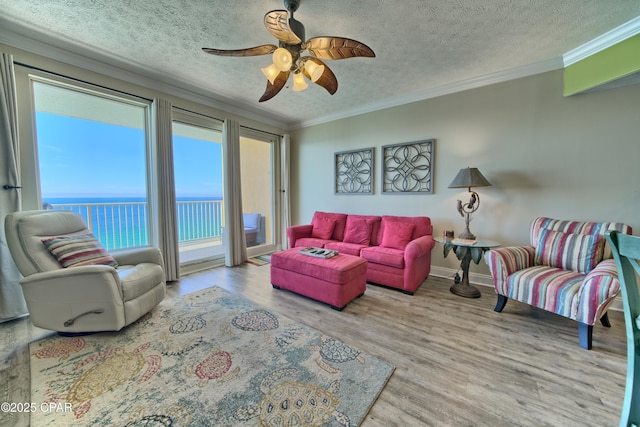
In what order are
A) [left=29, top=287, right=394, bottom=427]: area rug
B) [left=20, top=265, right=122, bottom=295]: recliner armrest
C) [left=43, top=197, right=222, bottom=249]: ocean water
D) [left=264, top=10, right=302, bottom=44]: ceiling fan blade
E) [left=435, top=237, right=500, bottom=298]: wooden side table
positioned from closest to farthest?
[left=29, top=287, right=394, bottom=427]: area rug
[left=264, top=10, right=302, bottom=44]: ceiling fan blade
[left=20, top=265, right=122, bottom=295]: recliner armrest
[left=435, top=237, right=500, bottom=298]: wooden side table
[left=43, top=197, right=222, bottom=249]: ocean water

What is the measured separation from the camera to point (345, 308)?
250 cm

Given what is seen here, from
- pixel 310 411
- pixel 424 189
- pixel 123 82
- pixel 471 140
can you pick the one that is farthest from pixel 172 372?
pixel 471 140

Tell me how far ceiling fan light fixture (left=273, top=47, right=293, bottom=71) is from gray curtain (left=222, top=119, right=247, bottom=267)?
2.23 m

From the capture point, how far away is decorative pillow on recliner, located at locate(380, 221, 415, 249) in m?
3.19

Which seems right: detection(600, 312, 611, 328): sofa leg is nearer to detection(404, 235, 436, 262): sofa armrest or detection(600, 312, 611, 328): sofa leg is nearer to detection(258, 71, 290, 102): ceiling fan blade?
detection(404, 235, 436, 262): sofa armrest

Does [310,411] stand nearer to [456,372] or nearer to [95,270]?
[456,372]

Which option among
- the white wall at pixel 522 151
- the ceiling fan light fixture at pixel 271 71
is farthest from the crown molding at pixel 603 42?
the ceiling fan light fixture at pixel 271 71

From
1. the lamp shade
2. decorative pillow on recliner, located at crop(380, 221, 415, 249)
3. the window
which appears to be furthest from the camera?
decorative pillow on recliner, located at crop(380, 221, 415, 249)

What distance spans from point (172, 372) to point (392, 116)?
4.00 meters

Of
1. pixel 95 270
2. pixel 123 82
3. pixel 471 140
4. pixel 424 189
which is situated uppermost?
pixel 123 82

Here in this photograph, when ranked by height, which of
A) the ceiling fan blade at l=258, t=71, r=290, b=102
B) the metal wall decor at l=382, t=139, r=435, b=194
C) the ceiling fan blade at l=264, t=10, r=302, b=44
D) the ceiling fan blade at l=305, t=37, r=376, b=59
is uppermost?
the ceiling fan blade at l=264, t=10, r=302, b=44

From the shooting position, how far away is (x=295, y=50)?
1.96 m

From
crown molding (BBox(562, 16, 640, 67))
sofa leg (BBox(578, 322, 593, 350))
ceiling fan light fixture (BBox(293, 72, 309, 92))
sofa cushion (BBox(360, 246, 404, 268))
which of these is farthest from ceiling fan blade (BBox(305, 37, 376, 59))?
sofa leg (BBox(578, 322, 593, 350))

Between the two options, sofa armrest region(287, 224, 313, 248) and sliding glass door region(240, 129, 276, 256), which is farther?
sliding glass door region(240, 129, 276, 256)
